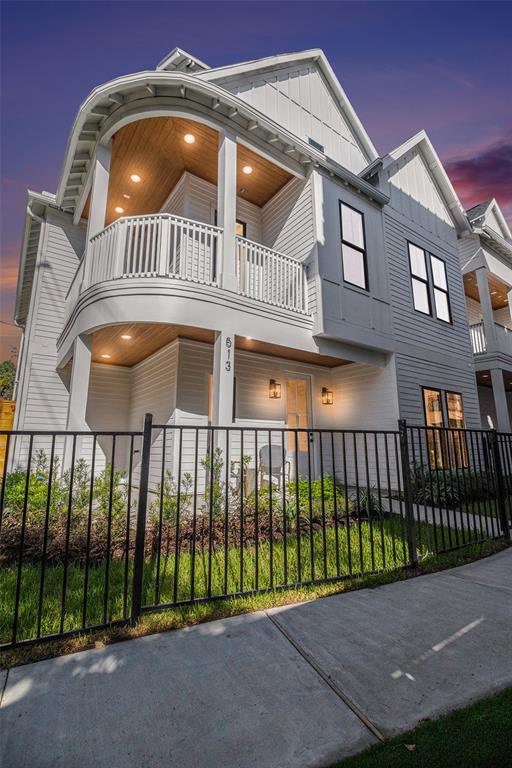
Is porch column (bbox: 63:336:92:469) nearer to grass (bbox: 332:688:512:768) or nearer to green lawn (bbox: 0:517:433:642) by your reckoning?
green lawn (bbox: 0:517:433:642)

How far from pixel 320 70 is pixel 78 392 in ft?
38.2

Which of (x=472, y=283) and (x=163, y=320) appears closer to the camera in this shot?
(x=163, y=320)

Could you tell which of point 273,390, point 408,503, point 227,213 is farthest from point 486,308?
point 408,503

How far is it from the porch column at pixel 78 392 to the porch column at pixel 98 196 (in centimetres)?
226

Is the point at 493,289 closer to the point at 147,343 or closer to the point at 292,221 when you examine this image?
the point at 292,221

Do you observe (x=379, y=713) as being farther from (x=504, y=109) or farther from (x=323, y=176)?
(x=504, y=109)

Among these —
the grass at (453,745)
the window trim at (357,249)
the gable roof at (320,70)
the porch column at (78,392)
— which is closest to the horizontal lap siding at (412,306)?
the window trim at (357,249)

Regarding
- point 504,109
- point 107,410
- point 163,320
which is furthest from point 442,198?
point 107,410

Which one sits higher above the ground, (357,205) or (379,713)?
(357,205)

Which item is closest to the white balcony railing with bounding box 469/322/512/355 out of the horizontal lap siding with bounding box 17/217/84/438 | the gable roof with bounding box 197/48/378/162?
the gable roof with bounding box 197/48/378/162

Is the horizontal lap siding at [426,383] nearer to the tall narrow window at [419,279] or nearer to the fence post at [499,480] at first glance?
the tall narrow window at [419,279]

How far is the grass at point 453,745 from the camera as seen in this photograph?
5.20ft

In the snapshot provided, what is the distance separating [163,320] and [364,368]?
19.2ft

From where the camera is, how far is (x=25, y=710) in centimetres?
194
